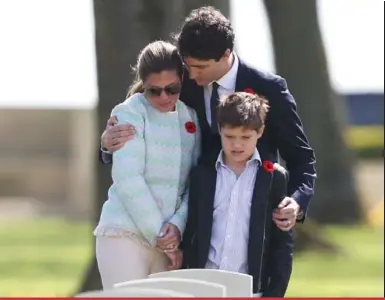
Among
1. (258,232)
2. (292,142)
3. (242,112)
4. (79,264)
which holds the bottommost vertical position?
(79,264)

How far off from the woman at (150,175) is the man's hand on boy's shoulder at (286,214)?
345mm

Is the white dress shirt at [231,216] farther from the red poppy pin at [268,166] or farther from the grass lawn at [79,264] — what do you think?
the grass lawn at [79,264]

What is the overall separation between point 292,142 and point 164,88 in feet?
1.75

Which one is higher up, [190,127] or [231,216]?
[190,127]

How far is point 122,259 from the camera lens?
15.8ft

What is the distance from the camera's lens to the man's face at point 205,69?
186 inches

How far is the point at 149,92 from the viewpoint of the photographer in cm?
479

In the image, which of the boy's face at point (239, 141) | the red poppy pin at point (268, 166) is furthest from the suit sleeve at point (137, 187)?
the red poppy pin at point (268, 166)

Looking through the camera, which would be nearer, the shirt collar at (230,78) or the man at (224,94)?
the man at (224,94)

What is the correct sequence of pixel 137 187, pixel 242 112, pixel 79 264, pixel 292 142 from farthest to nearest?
pixel 79 264 < pixel 292 142 < pixel 137 187 < pixel 242 112

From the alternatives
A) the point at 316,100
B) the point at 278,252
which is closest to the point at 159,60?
the point at 278,252

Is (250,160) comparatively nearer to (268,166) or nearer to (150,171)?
(268,166)

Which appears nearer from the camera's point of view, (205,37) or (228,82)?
(205,37)

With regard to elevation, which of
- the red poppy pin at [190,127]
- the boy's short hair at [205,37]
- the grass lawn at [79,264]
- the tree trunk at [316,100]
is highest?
the boy's short hair at [205,37]
